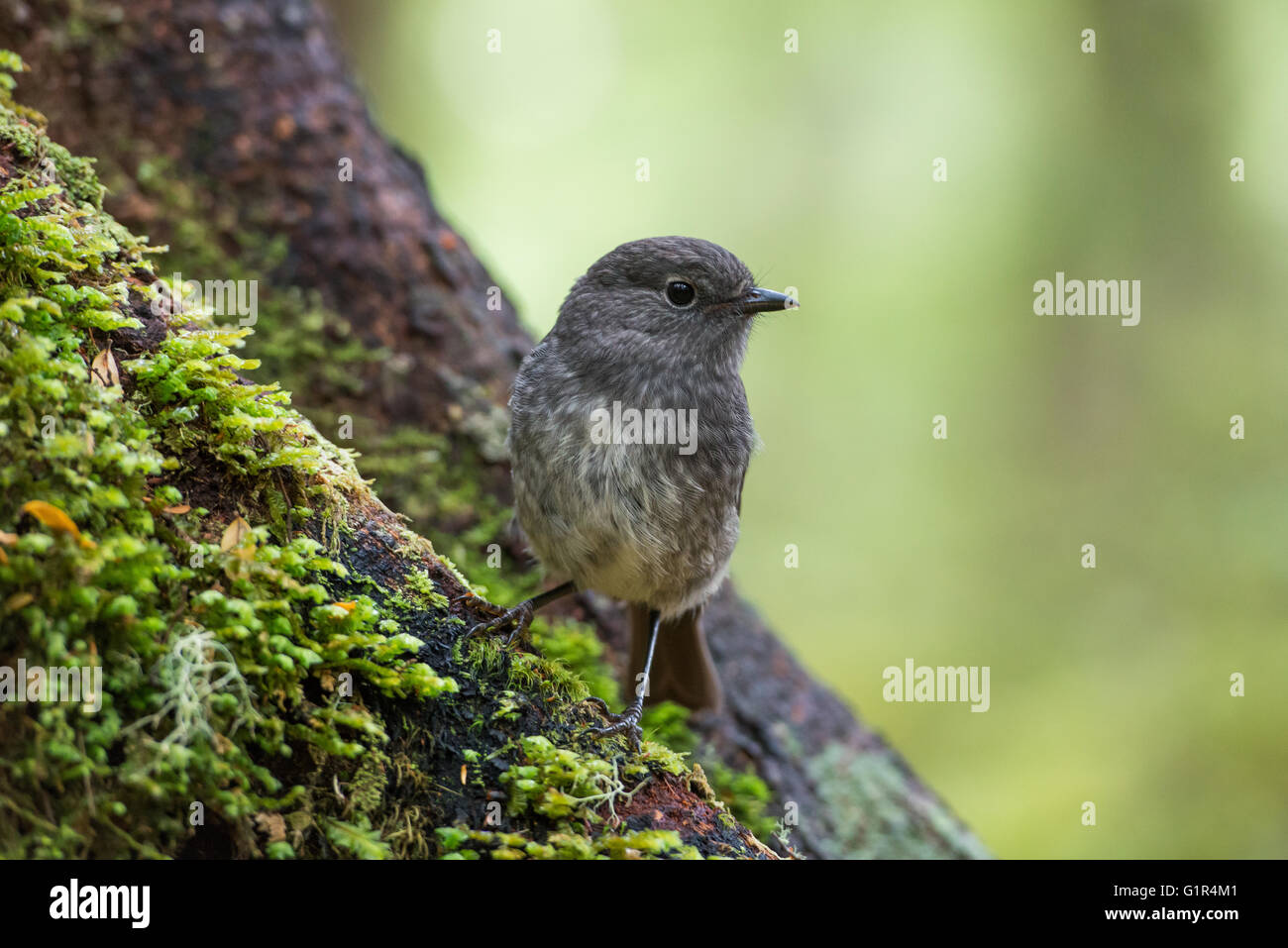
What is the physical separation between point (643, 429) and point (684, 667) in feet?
3.89

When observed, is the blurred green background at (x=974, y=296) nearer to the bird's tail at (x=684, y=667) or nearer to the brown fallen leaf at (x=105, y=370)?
the bird's tail at (x=684, y=667)

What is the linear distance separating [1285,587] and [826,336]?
447 cm

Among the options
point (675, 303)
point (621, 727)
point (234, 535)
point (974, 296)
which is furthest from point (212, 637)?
point (974, 296)

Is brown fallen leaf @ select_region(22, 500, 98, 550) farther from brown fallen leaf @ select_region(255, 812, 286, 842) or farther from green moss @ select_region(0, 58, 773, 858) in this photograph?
brown fallen leaf @ select_region(255, 812, 286, 842)

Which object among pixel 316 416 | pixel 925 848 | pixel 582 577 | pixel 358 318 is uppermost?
pixel 358 318

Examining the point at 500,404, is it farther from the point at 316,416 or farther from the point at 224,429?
the point at 224,429

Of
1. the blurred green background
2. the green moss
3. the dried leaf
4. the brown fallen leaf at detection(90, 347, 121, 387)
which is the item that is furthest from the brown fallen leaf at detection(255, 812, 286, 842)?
the blurred green background

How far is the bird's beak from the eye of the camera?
12.1 ft

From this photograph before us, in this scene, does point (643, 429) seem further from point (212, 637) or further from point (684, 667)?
point (212, 637)

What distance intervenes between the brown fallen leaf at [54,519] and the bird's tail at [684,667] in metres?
2.52

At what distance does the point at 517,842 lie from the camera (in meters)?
2.03

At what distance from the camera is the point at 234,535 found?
212 centimetres

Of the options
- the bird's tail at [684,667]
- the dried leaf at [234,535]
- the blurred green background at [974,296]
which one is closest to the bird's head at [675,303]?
the bird's tail at [684,667]
